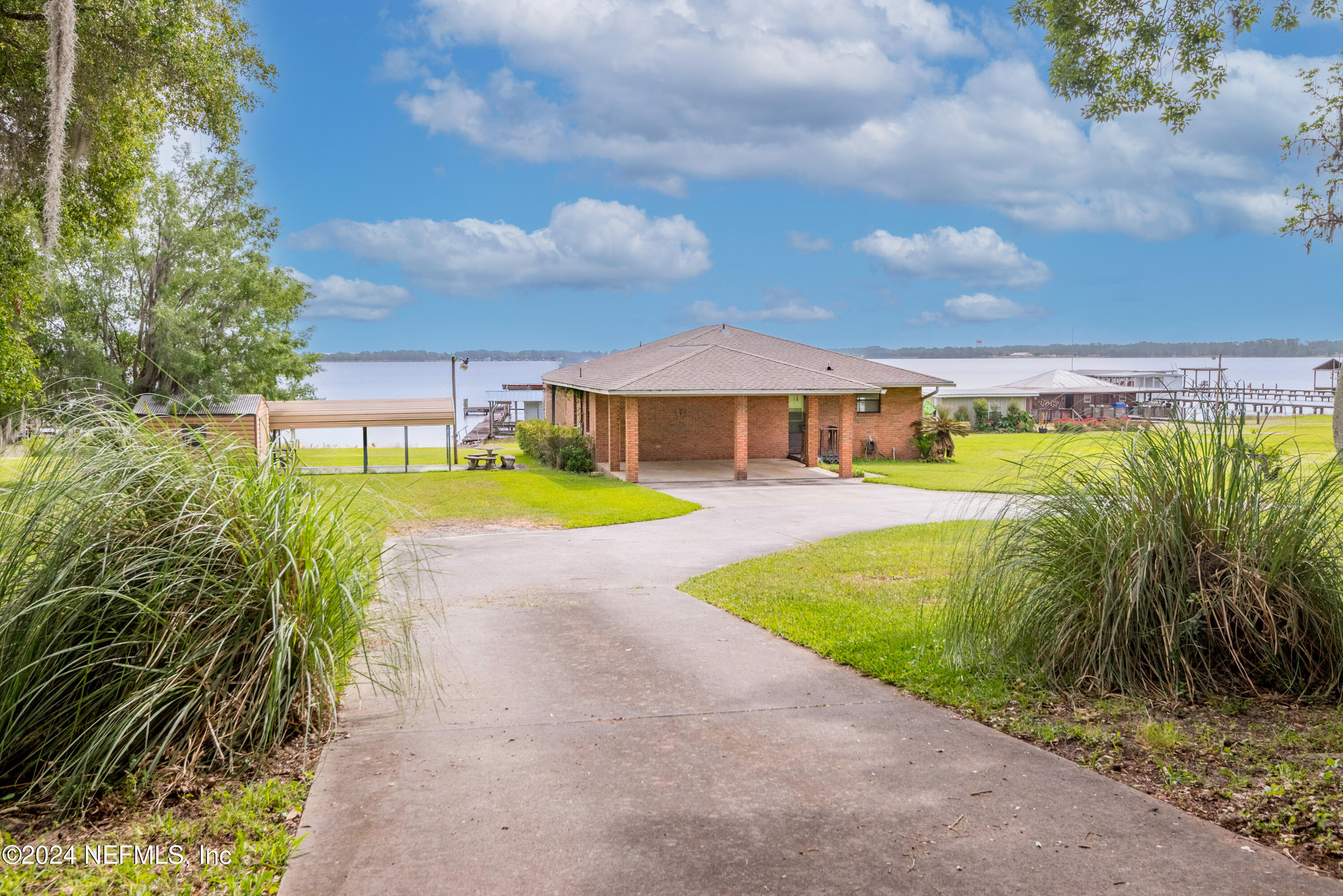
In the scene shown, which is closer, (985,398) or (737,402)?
(737,402)

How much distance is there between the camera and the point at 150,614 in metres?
4.26

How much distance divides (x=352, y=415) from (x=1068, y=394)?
38.4 meters

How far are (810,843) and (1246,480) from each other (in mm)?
3681

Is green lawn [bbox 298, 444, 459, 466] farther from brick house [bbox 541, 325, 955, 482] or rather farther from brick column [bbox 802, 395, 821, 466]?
brick column [bbox 802, 395, 821, 466]

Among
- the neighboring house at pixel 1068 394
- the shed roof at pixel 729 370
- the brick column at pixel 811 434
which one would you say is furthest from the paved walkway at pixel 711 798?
the neighboring house at pixel 1068 394

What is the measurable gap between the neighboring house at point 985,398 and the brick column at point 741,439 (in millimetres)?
22491

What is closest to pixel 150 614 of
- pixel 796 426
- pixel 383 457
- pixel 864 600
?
pixel 864 600

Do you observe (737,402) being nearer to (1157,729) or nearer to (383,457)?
(383,457)

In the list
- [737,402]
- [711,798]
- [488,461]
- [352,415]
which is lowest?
[711,798]

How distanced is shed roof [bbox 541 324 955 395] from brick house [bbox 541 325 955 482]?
5cm

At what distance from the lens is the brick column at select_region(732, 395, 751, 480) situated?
22266 millimetres

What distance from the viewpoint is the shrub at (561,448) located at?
24141 mm

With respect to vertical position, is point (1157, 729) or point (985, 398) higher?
point (985, 398)

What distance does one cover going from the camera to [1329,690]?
16.5 ft
